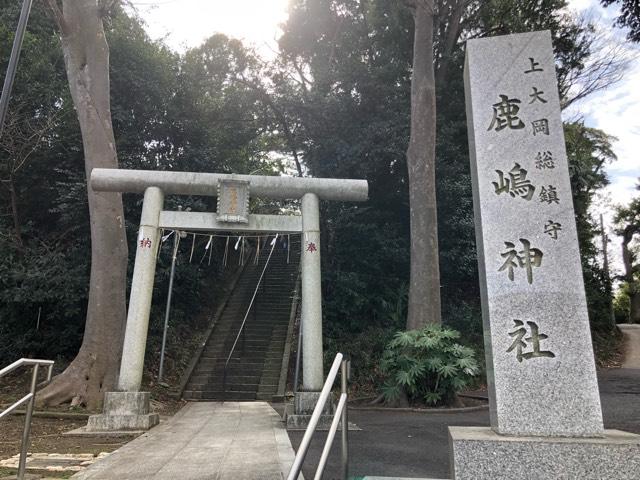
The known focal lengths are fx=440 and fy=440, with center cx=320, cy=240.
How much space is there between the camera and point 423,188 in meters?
9.50

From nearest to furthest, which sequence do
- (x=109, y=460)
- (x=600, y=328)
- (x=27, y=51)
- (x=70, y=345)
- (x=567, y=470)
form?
(x=567, y=470)
(x=109, y=460)
(x=70, y=345)
(x=27, y=51)
(x=600, y=328)

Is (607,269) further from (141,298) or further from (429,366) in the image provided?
(141,298)

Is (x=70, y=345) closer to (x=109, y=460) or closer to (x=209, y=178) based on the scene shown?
(x=209, y=178)

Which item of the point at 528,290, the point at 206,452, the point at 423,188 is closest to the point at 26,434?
the point at 206,452

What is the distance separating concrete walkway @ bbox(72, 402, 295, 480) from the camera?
13.1 feet

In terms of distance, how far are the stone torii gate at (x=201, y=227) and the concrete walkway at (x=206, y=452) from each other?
683 mm

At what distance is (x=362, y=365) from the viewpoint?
1119 cm

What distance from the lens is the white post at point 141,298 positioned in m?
6.80

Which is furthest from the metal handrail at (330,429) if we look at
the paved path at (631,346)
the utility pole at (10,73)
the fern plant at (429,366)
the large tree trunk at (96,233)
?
the paved path at (631,346)

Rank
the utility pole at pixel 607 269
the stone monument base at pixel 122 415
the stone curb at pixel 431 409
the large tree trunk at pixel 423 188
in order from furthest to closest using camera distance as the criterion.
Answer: the utility pole at pixel 607 269
the large tree trunk at pixel 423 188
the stone curb at pixel 431 409
the stone monument base at pixel 122 415

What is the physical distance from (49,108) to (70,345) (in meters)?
6.50

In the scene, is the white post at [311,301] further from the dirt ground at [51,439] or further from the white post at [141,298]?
the dirt ground at [51,439]

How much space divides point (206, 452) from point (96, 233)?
546 cm

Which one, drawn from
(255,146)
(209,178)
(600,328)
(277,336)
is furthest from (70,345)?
(600,328)
